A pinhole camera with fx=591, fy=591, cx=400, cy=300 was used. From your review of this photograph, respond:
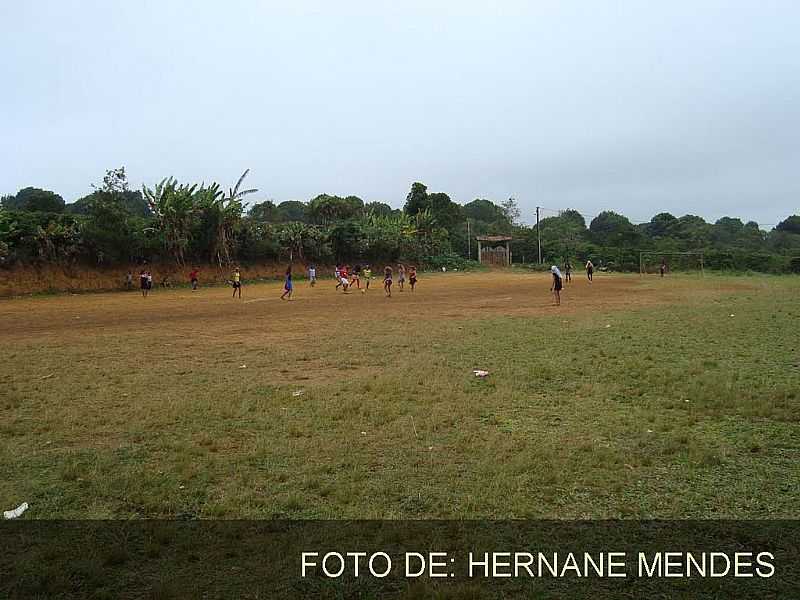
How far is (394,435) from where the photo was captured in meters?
6.62

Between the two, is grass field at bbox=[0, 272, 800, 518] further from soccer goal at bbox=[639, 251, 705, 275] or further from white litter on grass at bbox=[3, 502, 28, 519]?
soccer goal at bbox=[639, 251, 705, 275]

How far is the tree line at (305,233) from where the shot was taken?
3950cm

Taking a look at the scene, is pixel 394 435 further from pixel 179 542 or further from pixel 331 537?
pixel 179 542

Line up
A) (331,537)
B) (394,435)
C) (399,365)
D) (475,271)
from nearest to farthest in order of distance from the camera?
(331,537) < (394,435) < (399,365) < (475,271)

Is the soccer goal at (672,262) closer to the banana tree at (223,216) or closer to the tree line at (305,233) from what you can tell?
the tree line at (305,233)

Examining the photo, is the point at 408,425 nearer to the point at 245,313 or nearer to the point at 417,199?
the point at 245,313

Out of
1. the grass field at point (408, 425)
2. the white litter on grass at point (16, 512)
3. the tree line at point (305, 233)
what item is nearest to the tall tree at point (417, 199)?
the tree line at point (305, 233)

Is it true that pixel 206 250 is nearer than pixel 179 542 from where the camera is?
No

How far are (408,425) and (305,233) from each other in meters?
51.0

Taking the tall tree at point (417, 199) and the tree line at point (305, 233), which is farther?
the tall tree at point (417, 199)

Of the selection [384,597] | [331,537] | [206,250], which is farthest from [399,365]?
[206,250]

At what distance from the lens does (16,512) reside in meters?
4.72

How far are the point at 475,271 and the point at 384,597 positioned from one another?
66.8 metres

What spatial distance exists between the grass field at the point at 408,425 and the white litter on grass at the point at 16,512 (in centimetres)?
9
